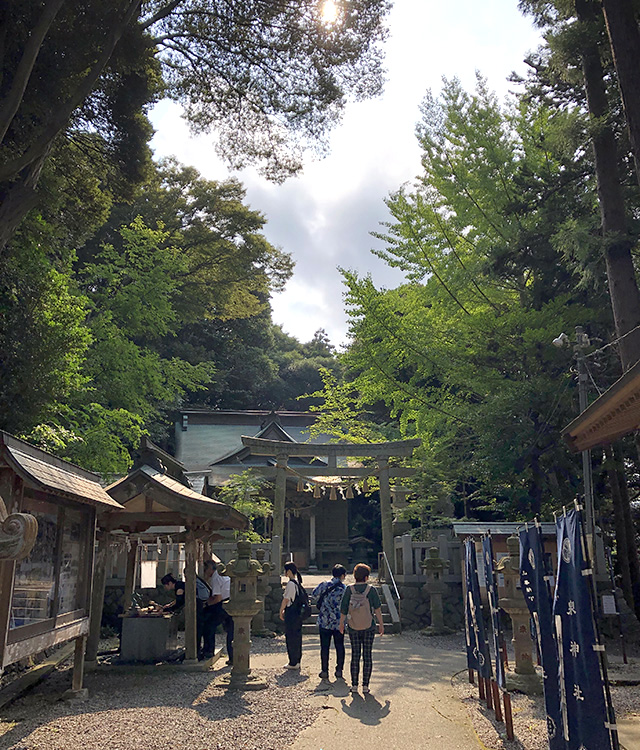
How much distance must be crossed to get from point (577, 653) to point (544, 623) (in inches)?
32.2

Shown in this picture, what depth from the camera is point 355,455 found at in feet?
53.8

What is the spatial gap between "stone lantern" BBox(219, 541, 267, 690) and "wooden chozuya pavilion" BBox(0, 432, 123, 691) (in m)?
1.78

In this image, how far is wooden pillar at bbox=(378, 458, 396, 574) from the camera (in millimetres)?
15344

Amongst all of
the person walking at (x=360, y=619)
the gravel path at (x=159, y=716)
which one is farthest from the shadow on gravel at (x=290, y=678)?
the person walking at (x=360, y=619)

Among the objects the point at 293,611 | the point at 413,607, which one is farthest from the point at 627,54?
the point at 413,607

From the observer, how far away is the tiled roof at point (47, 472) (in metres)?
4.68

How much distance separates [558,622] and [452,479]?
12.4m

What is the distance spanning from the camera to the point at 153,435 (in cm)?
2672

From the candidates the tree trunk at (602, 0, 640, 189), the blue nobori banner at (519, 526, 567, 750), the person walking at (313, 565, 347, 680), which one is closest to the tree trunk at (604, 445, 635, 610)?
the tree trunk at (602, 0, 640, 189)

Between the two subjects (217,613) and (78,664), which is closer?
(78,664)

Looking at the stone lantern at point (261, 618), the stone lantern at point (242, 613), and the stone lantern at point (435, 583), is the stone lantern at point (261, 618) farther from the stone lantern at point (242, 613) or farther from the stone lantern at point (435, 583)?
the stone lantern at point (242, 613)

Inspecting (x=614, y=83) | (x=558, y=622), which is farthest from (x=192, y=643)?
(x=614, y=83)

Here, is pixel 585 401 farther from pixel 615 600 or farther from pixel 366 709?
pixel 366 709

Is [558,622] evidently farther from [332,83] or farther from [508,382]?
[508,382]
